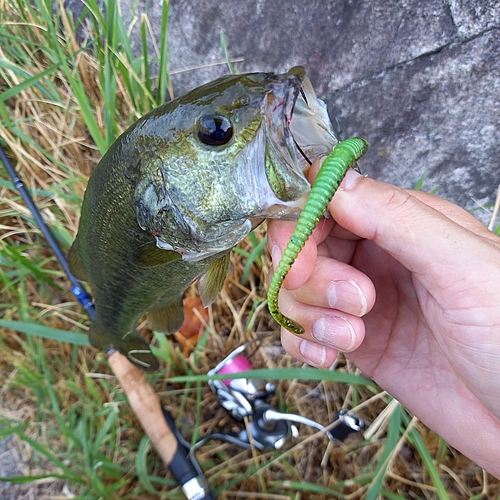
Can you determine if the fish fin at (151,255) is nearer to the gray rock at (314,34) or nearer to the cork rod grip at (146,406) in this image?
the cork rod grip at (146,406)

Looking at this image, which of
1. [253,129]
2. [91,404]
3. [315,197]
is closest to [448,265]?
[315,197]

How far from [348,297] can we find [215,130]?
606 mm

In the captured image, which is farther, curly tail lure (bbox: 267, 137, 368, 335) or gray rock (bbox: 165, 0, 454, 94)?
gray rock (bbox: 165, 0, 454, 94)

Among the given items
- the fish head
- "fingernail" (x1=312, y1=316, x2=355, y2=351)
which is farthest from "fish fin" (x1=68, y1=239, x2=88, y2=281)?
"fingernail" (x1=312, y1=316, x2=355, y2=351)

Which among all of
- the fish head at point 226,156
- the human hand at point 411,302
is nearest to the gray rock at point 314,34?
the human hand at point 411,302

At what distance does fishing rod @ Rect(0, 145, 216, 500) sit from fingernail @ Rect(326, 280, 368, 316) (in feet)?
3.42

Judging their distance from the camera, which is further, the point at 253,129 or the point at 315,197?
the point at 253,129

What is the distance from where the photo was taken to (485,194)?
221 centimetres

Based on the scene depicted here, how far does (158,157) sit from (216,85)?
0.78 ft

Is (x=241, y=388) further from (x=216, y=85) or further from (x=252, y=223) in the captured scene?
(x=216, y=85)

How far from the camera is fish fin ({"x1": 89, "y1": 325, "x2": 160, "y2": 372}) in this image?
1.91 metres

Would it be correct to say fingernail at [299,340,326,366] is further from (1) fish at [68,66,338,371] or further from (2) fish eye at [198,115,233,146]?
(2) fish eye at [198,115,233,146]

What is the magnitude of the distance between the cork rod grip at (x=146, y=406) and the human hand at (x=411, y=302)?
758 millimetres

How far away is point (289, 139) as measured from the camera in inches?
38.3
